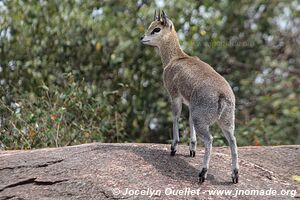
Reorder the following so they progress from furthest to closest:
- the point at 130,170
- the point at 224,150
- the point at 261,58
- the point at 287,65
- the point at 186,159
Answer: the point at 261,58
the point at 287,65
the point at 224,150
the point at 186,159
the point at 130,170

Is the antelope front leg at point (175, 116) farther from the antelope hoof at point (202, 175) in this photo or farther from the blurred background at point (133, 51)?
the blurred background at point (133, 51)

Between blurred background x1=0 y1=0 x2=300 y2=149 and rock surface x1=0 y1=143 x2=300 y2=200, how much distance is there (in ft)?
18.1

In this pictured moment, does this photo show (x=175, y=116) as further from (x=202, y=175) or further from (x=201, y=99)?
(x=202, y=175)

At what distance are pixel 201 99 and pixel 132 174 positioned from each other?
1125 mm

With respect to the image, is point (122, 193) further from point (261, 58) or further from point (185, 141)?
point (261, 58)

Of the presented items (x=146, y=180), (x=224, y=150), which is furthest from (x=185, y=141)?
(x=146, y=180)

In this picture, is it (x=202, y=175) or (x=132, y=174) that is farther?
(x=132, y=174)

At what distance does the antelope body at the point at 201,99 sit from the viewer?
7.89 metres

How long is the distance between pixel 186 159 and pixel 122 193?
1297 millimetres

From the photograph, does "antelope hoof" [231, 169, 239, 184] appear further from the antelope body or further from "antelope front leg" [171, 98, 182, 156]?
"antelope front leg" [171, 98, 182, 156]

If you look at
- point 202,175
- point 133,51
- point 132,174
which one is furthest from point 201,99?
point 133,51

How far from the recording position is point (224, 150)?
30.9 ft

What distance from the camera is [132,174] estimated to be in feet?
26.0

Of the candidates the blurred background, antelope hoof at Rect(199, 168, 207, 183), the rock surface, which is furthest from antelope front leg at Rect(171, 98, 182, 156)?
the blurred background
